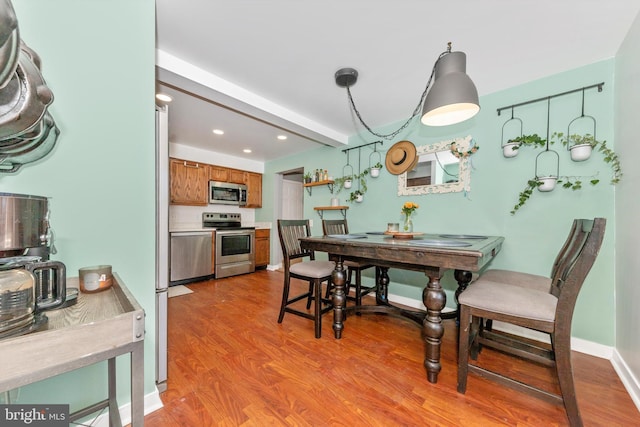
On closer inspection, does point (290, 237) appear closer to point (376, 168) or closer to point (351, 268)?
point (351, 268)

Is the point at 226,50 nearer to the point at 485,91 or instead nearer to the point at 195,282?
the point at 485,91

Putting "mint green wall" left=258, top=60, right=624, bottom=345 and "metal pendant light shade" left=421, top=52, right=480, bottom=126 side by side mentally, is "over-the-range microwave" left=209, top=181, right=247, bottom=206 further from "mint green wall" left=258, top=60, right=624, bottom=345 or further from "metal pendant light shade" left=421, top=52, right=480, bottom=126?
"metal pendant light shade" left=421, top=52, right=480, bottom=126

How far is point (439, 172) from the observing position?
2.66 metres

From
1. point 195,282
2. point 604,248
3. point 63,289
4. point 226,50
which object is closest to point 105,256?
point 63,289

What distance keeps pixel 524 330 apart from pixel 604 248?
90cm

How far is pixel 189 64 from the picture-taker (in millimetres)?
1935

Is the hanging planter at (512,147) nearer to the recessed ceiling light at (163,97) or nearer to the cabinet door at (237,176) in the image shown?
the recessed ceiling light at (163,97)

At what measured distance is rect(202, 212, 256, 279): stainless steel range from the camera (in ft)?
13.3

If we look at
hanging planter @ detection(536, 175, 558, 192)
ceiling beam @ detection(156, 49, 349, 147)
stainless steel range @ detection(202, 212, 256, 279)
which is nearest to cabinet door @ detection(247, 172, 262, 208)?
stainless steel range @ detection(202, 212, 256, 279)
